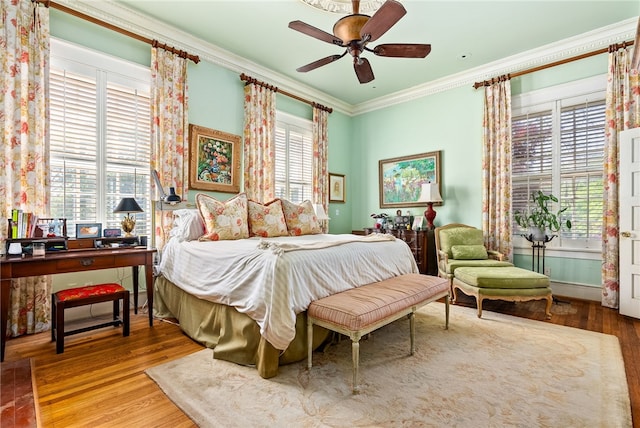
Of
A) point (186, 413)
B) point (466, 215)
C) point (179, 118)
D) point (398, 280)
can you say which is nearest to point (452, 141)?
point (466, 215)

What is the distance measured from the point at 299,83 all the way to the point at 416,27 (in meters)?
2.17

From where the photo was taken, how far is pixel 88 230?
3080mm

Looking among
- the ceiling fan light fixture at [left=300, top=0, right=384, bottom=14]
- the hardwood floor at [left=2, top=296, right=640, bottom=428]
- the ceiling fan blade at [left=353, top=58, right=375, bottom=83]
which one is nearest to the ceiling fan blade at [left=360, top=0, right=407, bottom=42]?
the ceiling fan blade at [left=353, top=58, right=375, bottom=83]

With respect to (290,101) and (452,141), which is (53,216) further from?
(452,141)

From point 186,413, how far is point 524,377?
2160 mm

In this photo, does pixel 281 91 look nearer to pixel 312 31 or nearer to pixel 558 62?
pixel 312 31

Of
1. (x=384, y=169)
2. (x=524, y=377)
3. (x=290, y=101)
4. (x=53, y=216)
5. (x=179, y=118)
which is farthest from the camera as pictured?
(x=384, y=169)

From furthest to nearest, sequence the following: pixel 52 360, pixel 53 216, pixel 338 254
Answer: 1. pixel 53 216
2. pixel 338 254
3. pixel 52 360

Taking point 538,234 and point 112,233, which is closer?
point 112,233

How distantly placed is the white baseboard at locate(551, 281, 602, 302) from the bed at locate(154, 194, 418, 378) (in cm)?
270

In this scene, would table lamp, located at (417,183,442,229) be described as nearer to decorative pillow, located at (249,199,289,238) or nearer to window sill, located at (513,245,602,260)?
window sill, located at (513,245,602,260)

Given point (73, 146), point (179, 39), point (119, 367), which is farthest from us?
point (179, 39)

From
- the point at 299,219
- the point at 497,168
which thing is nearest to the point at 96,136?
the point at 299,219

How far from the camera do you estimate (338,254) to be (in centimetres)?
256
